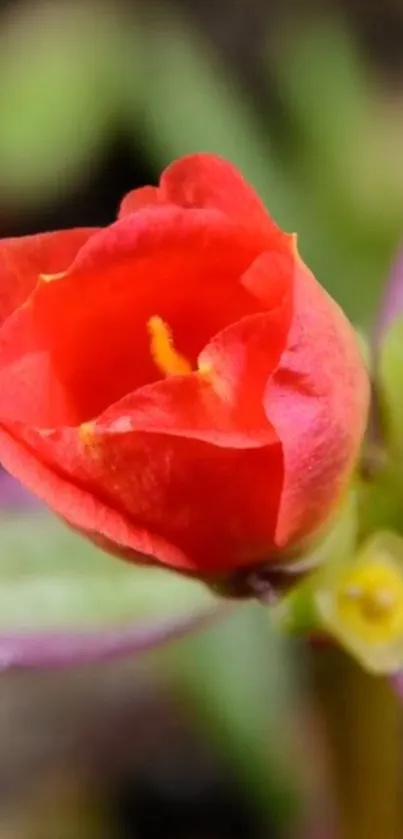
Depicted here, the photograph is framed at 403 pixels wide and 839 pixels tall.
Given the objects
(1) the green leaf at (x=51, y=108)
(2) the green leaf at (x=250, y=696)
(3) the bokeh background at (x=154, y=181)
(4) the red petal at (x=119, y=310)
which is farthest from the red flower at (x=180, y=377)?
(1) the green leaf at (x=51, y=108)

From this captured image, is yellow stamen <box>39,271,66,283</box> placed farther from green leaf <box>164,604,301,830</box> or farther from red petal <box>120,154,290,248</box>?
green leaf <box>164,604,301,830</box>

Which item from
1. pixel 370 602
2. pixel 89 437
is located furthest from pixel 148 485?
pixel 370 602

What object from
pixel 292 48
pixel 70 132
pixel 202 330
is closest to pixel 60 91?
pixel 70 132

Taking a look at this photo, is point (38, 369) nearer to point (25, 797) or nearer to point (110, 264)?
point (110, 264)

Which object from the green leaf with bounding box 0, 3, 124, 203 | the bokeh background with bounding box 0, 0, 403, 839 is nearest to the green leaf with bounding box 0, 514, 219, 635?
the bokeh background with bounding box 0, 0, 403, 839

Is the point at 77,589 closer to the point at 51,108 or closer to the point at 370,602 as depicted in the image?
the point at 370,602
